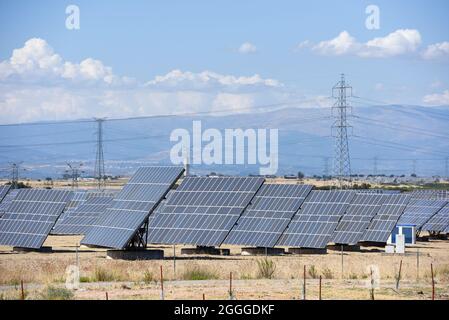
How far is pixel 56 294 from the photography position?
2805 cm

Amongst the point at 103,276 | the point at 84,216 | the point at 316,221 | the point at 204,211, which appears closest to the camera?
the point at 103,276

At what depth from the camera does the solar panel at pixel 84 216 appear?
62812mm

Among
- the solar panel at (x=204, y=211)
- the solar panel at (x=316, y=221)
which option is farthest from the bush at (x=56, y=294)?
the solar panel at (x=316, y=221)

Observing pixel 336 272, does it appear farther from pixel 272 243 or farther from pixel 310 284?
pixel 272 243

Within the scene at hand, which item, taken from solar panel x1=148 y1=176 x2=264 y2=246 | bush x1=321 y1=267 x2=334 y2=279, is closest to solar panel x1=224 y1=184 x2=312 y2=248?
solar panel x1=148 y1=176 x2=264 y2=246

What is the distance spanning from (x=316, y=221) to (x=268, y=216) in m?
2.70

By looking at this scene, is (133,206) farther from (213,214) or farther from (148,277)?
(148,277)

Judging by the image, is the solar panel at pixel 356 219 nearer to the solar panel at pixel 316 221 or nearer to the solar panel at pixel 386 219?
the solar panel at pixel 386 219

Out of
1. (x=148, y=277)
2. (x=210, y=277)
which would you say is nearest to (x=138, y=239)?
(x=210, y=277)

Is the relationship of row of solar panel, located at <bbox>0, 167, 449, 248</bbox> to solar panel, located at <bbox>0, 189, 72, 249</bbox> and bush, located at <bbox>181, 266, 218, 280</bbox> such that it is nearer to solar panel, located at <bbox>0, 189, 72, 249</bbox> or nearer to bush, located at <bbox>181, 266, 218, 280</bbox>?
solar panel, located at <bbox>0, 189, 72, 249</bbox>

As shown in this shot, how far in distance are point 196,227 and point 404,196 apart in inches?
609
